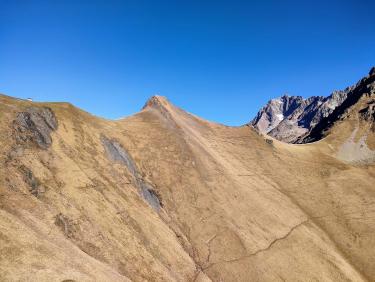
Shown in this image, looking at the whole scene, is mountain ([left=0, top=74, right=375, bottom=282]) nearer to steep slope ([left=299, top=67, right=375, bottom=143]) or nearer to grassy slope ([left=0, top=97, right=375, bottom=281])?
grassy slope ([left=0, top=97, right=375, bottom=281])

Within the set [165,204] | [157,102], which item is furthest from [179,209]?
[157,102]

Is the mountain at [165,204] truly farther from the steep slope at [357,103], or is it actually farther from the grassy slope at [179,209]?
the steep slope at [357,103]

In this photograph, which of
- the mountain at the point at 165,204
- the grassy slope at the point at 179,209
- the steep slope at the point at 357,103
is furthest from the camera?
the steep slope at the point at 357,103

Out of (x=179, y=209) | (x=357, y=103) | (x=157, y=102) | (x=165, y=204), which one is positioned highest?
(x=357, y=103)

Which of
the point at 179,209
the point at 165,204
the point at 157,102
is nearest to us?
the point at 165,204

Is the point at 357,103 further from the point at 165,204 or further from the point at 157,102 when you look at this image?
the point at 165,204

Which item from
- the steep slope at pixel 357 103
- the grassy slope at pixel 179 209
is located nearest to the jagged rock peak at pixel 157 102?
the grassy slope at pixel 179 209

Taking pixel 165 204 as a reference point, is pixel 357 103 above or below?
above

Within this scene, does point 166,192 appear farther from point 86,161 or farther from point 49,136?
point 49,136

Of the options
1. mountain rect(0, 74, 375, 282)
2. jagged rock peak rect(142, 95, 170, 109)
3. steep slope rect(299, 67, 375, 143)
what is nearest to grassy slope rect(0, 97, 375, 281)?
mountain rect(0, 74, 375, 282)

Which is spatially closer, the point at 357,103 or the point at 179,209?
the point at 179,209
